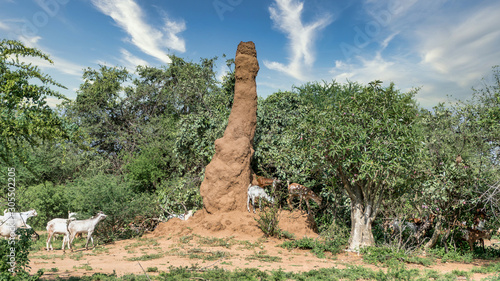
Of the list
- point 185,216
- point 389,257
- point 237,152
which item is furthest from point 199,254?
point 389,257

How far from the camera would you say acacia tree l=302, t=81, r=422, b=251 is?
9695 millimetres

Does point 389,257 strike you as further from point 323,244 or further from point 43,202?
point 43,202

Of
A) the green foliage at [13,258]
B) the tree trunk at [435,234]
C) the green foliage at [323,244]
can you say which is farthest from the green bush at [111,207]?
the tree trunk at [435,234]

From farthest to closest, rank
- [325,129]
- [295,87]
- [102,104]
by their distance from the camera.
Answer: [102,104] < [295,87] < [325,129]

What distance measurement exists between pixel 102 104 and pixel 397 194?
21389 mm

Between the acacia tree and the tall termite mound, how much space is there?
11.0ft

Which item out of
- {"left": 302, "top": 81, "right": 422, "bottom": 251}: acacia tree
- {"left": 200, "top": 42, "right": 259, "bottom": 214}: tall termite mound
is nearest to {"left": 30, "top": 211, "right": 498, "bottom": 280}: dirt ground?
{"left": 200, "top": 42, "right": 259, "bottom": 214}: tall termite mound

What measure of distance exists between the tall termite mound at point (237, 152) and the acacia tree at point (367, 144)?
335 cm

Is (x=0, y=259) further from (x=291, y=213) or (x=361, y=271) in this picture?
(x=291, y=213)

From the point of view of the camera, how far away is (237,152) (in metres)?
13.4

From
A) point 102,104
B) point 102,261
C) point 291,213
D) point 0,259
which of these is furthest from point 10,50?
point 102,104

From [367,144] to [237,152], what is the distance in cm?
513

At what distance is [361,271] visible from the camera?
8.07 m

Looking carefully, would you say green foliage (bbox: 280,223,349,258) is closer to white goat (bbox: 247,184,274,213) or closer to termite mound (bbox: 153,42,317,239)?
termite mound (bbox: 153,42,317,239)
